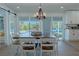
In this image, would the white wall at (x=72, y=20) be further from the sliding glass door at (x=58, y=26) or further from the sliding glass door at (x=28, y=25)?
the sliding glass door at (x=28, y=25)

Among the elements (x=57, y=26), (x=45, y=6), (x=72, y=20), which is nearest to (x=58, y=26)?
(x=57, y=26)

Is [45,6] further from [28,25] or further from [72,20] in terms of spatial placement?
[28,25]

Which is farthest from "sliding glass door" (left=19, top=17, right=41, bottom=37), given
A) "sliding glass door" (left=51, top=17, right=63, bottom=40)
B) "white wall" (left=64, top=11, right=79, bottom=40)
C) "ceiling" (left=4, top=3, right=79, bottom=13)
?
"white wall" (left=64, top=11, right=79, bottom=40)

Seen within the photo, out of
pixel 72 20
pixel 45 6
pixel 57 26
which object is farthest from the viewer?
pixel 57 26

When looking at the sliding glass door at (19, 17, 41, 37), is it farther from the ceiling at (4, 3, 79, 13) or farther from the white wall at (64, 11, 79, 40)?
the white wall at (64, 11, 79, 40)

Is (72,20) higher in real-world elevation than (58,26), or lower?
higher

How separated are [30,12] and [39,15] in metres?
4.91

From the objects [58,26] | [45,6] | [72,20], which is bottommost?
[58,26]

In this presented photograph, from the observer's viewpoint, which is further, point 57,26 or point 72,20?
point 57,26

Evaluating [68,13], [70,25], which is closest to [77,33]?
[70,25]

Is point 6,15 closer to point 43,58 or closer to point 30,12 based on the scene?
point 30,12

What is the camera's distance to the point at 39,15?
24.0 ft

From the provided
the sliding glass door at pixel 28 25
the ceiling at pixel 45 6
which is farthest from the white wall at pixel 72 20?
the sliding glass door at pixel 28 25

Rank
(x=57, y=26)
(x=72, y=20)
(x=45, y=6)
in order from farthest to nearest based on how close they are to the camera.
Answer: (x=57, y=26) → (x=72, y=20) → (x=45, y=6)
